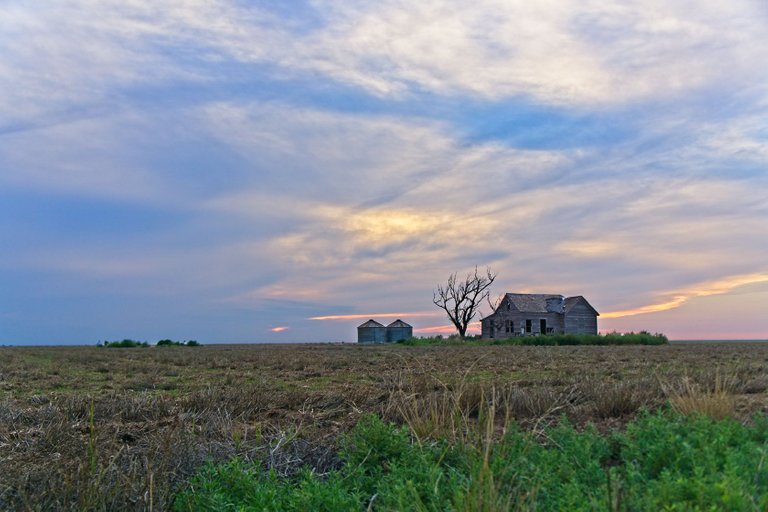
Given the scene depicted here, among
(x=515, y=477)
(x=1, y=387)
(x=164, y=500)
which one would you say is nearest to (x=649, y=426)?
(x=515, y=477)

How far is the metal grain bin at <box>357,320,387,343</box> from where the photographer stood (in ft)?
263

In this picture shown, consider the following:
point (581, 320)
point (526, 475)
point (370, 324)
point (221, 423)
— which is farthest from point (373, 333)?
point (526, 475)

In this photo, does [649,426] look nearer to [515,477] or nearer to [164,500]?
[515,477]

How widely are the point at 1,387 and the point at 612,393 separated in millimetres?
11376

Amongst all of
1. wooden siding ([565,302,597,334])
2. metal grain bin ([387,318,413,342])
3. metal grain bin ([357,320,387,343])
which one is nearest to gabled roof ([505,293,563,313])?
wooden siding ([565,302,597,334])

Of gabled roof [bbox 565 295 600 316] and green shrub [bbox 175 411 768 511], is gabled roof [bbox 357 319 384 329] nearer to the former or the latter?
gabled roof [bbox 565 295 600 316]

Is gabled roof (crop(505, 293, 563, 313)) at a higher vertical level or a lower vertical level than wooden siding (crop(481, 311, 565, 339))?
higher

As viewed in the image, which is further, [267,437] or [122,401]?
[122,401]

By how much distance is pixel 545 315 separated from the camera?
71.3m

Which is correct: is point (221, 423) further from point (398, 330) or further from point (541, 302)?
point (398, 330)

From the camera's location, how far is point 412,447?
560 centimetres

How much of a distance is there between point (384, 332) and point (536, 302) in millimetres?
19590

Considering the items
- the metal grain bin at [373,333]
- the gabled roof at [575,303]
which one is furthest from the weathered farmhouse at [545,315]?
the metal grain bin at [373,333]

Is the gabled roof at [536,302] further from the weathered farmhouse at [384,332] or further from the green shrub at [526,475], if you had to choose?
the green shrub at [526,475]
